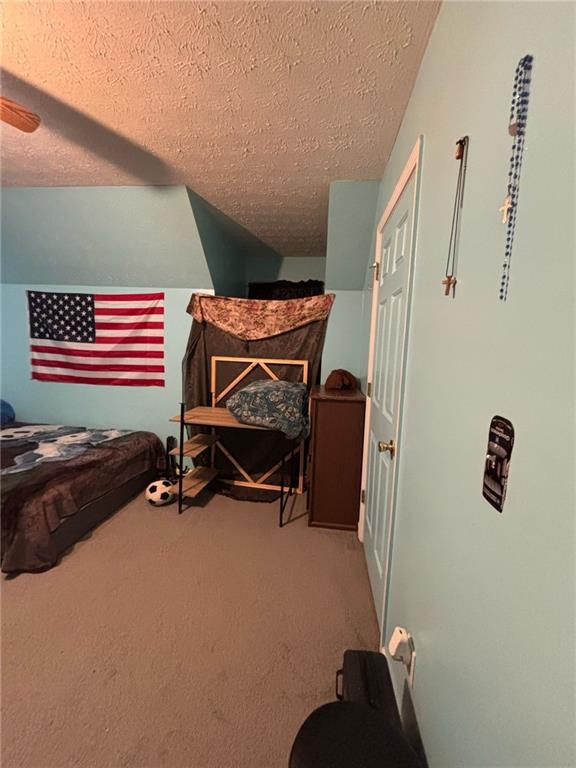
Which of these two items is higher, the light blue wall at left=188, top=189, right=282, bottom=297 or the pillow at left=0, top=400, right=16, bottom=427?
the light blue wall at left=188, top=189, right=282, bottom=297

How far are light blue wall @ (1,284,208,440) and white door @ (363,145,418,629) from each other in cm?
204

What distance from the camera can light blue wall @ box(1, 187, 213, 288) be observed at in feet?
8.14

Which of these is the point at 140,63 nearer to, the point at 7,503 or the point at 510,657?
the point at 510,657

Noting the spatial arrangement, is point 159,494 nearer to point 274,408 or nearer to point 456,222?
point 274,408

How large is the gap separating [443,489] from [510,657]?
1.18 ft

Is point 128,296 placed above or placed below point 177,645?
above

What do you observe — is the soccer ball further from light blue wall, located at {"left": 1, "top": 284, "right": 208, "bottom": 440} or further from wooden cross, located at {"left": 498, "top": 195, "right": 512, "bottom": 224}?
wooden cross, located at {"left": 498, "top": 195, "right": 512, "bottom": 224}

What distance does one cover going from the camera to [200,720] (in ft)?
3.80

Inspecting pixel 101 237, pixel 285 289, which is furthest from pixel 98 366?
pixel 285 289

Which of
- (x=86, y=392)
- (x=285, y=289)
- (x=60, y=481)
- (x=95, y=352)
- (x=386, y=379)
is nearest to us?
(x=386, y=379)

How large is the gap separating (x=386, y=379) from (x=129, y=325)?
2.78 meters

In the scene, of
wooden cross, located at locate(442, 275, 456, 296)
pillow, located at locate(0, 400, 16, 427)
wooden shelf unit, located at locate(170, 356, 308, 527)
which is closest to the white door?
wooden cross, located at locate(442, 275, 456, 296)

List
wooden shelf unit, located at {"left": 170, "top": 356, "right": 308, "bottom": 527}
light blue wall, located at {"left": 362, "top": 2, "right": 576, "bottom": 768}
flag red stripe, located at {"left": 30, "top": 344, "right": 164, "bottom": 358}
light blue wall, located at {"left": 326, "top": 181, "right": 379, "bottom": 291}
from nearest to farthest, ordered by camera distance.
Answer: light blue wall, located at {"left": 362, "top": 2, "right": 576, "bottom": 768}
light blue wall, located at {"left": 326, "top": 181, "right": 379, "bottom": 291}
wooden shelf unit, located at {"left": 170, "top": 356, "right": 308, "bottom": 527}
flag red stripe, located at {"left": 30, "top": 344, "right": 164, "bottom": 358}

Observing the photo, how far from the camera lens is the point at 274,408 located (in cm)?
249
